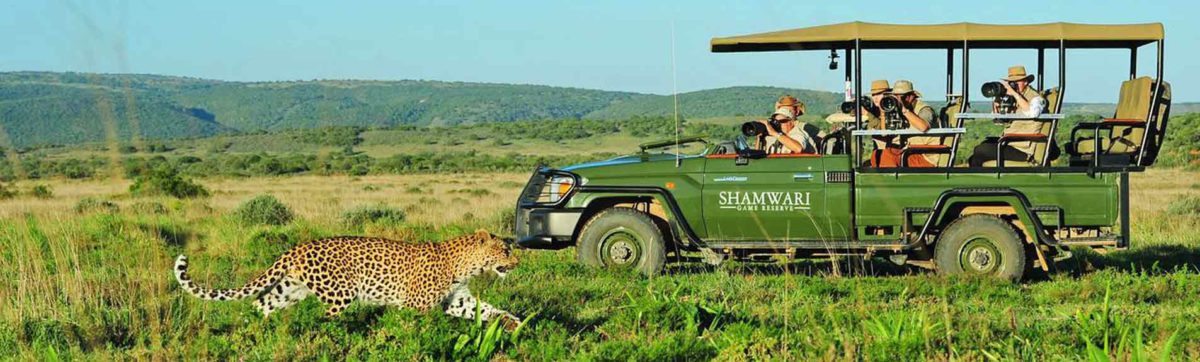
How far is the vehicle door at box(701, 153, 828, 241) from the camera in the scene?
35.3ft

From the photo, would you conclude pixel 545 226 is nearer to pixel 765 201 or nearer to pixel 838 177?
pixel 765 201

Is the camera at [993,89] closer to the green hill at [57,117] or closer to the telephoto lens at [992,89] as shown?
the telephoto lens at [992,89]

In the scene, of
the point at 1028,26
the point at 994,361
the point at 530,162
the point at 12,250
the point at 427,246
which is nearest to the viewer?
the point at 994,361

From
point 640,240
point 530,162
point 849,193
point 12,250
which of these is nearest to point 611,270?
point 640,240

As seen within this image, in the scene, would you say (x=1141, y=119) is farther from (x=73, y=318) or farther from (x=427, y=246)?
(x=73, y=318)

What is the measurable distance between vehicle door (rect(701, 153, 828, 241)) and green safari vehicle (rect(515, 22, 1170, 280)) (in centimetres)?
1

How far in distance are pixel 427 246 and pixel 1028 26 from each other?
5260 mm

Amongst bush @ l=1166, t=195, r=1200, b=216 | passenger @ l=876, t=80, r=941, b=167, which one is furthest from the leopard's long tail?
bush @ l=1166, t=195, r=1200, b=216

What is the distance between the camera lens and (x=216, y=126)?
18638 cm

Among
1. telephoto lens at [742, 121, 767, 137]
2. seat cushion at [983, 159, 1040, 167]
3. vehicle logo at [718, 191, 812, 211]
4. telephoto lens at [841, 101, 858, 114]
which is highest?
telephoto lens at [841, 101, 858, 114]

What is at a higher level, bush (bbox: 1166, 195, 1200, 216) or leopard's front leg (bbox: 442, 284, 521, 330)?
leopard's front leg (bbox: 442, 284, 521, 330)

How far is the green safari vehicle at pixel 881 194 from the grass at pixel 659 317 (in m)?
0.32

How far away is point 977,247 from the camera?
10.9 metres

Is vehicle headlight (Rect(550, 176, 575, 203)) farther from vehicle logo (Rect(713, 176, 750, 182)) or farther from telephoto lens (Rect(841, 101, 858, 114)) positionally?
telephoto lens (Rect(841, 101, 858, 114))
